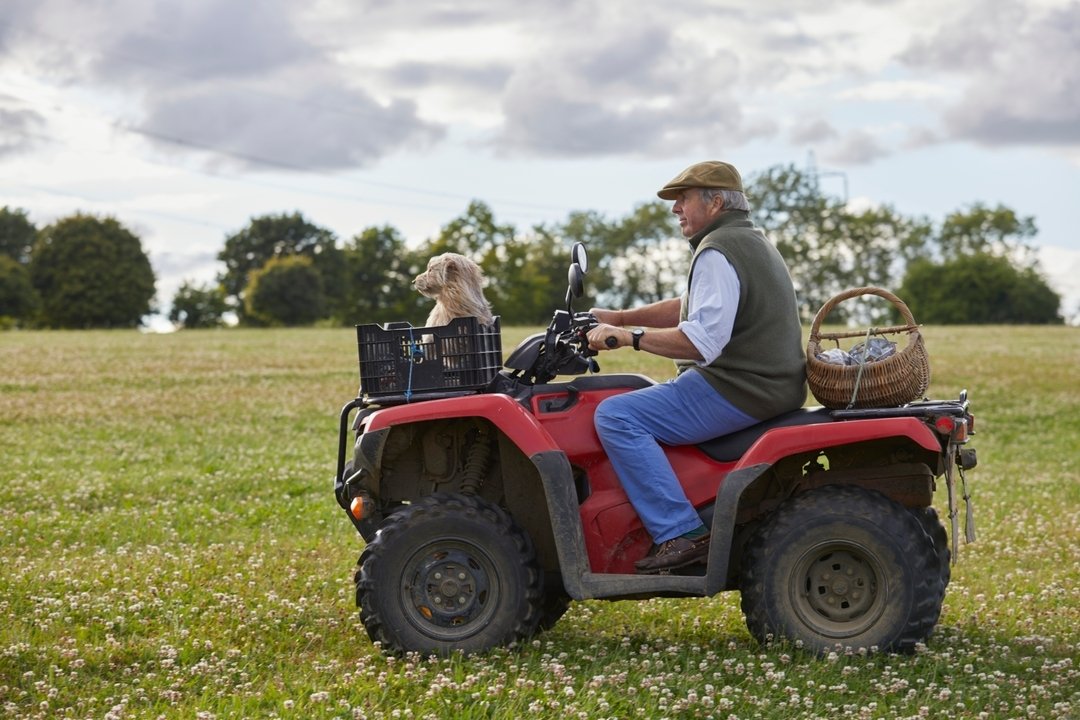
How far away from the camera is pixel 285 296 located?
311ft

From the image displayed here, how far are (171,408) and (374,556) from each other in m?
16.1

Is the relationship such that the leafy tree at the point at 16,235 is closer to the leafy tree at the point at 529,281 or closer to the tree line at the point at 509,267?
the tree line at the point at 509,267

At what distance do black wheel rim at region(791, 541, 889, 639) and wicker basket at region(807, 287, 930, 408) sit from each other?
0.76 meters

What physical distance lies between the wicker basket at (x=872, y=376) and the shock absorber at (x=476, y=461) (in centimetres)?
171

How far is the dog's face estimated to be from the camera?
7.15 metres

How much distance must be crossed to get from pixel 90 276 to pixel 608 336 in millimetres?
83879

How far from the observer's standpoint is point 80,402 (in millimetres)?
22906

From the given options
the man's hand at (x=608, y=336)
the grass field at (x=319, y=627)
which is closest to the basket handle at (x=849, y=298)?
the man's hand at (x=608, y=336)

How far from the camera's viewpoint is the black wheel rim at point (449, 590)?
6.97 meters

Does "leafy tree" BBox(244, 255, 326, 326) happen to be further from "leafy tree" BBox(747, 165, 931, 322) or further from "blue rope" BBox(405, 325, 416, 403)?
"blue rope" BBox(405, 325, 416, 403)

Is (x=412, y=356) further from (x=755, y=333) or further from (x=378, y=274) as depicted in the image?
(x=378, y=274)

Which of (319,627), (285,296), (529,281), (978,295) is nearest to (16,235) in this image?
(285,296)

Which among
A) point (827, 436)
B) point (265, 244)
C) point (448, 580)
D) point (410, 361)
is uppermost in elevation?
point (265, 244)

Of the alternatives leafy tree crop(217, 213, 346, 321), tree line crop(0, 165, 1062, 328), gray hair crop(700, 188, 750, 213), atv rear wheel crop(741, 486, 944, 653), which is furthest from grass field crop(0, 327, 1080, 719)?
leafy tree crop(217, 213, 346, 321)
